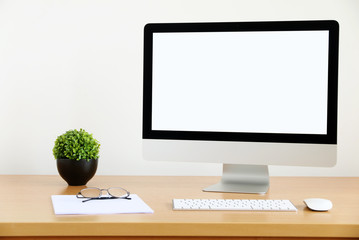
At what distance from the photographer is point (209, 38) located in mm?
1468

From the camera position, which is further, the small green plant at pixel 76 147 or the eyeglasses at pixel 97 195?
the small green plant at pixel 76 147

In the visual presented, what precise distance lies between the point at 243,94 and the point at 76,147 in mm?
531

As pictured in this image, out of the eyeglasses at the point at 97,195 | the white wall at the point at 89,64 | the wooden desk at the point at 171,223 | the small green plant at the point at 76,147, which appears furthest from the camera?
the white wall at the point at 89,64

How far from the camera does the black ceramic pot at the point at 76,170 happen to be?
4.89ft

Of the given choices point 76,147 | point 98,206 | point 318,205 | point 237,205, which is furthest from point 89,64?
point 318,205

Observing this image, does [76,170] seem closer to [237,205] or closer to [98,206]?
[98,206]

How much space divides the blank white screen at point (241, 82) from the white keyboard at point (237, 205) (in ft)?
0.87

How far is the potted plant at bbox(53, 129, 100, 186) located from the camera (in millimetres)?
1493

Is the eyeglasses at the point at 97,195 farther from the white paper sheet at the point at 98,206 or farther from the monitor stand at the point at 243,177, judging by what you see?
the monitor stand at the point at 243,177

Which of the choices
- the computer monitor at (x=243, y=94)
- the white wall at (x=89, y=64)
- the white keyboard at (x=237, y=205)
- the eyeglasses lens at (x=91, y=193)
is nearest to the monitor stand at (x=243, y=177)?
the computer monitor at (x=243, y=94)

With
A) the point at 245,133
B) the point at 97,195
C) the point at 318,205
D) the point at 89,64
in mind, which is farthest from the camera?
the point at 89,64

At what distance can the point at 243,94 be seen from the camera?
1.45 metres

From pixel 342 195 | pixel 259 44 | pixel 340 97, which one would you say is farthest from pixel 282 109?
pixel 340 97

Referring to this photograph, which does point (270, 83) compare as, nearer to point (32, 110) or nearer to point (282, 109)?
point (282, 109)
